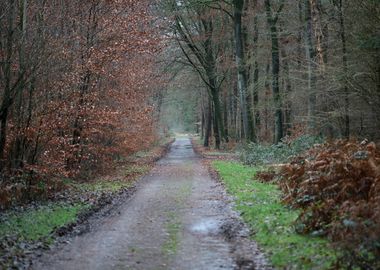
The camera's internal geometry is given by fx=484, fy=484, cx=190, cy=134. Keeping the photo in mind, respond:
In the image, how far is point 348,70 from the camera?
61.0 feet

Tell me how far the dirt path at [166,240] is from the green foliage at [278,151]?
8.99 m

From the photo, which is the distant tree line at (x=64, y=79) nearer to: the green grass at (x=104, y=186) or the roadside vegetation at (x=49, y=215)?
the green grass at (x=104, y=186)

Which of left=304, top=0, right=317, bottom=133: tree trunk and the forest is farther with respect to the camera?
left=304, top=0, right=317, bottom=133: tree trunk

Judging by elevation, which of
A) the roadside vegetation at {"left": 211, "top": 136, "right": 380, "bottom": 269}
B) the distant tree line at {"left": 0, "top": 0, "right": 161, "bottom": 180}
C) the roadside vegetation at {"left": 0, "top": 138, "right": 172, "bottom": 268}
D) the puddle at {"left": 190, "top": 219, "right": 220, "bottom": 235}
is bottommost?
the puddle at {"left": 190, "top": 219, "right": 220, "bottom": 235}

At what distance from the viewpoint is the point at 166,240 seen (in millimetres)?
9883

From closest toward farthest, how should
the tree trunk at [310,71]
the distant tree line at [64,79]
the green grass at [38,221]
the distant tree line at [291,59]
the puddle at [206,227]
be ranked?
the green grass at [38,221]
the puddle at [206,227]
the distant tree line at [64,79]
the distant tree line at [291,59]
the tree trunk at [310,71]

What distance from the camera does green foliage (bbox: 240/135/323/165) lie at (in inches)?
918

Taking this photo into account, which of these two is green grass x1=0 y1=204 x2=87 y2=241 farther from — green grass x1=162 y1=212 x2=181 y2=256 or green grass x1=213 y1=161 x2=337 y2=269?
green grass x1=213 y1=161 x2=337 y2=269

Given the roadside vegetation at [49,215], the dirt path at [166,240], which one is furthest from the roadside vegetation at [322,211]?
the roadside vegetation at [49,215]

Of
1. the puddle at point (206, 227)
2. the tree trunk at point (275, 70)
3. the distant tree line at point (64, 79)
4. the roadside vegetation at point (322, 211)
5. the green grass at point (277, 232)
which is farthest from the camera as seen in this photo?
the tree trunk at point (275, 70)

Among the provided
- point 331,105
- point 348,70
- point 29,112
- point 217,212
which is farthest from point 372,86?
point 29,112

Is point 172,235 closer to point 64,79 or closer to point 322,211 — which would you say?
point 322,211

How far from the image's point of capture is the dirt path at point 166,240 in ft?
27.0

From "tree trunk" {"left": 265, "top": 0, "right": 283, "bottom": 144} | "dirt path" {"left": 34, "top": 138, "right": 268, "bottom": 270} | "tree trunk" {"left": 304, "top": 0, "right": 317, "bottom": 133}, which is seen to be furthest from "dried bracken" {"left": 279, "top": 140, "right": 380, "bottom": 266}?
"tree trunk" {"left": 265, "top": 0, "right": 283, "bottom": 144}
